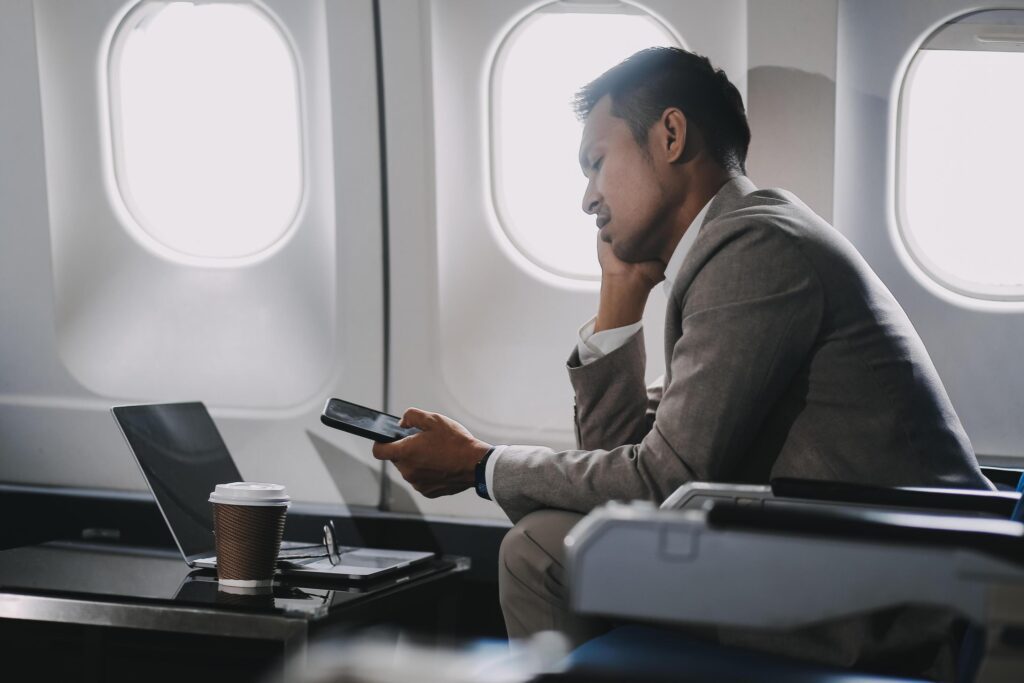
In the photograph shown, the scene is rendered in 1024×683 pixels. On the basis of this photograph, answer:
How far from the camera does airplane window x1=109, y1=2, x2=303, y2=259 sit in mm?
3107

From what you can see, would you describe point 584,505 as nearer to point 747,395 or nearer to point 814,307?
point 747,395

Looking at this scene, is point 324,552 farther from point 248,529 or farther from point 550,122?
point 550,122

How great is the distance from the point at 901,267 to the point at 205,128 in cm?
207

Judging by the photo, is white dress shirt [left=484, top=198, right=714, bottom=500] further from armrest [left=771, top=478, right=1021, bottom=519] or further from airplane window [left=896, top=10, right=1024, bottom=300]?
airplane window [left=896, top=10, right=1024, bottom=300]

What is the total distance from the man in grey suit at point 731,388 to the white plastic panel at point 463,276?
100cm

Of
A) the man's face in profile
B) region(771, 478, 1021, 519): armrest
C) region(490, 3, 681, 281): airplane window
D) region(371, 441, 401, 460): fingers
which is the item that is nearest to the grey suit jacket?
region(771, 478, 1021, 519): armrest

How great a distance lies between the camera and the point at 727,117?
6.38 feet

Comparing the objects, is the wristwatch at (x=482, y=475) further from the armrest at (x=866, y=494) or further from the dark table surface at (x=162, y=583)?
the armrest at (x=866, y=494)

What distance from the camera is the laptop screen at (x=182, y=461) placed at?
240cm

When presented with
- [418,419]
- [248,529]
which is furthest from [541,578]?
[248,529]

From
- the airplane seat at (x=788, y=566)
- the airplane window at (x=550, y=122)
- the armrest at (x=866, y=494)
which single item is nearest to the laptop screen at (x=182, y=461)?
the airplane window at (x=550, y=122)

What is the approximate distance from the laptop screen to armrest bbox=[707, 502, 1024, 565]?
171 centimetres

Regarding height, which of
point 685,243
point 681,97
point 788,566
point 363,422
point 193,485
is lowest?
point 193,485

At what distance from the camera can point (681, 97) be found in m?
1.94
